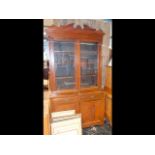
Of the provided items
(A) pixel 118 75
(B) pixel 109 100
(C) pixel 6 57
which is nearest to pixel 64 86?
(B) pixel 109 100

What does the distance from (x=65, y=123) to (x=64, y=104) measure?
0.33m

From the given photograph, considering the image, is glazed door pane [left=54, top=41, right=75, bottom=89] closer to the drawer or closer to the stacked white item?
the drawer

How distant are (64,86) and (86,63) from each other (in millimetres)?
549

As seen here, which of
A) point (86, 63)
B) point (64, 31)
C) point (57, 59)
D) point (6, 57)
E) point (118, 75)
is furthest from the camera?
point (86, 63)

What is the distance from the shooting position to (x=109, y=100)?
2.37 metres

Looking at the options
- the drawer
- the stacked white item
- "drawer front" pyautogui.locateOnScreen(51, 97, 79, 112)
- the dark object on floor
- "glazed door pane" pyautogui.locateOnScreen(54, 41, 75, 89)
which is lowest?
the dark object on floor

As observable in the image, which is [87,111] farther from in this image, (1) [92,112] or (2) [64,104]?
(2) [64,104]

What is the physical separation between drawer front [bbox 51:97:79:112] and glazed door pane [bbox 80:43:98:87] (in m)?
0.33

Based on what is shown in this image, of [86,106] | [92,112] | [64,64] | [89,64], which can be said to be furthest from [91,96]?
[64,64]

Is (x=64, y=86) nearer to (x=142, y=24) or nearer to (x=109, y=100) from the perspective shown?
(x=109, y=100)

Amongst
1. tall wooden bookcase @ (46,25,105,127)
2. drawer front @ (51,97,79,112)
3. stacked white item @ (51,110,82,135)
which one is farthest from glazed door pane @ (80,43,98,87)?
stacked white item @ (51,110,82,135)

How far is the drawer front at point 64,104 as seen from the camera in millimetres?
2105

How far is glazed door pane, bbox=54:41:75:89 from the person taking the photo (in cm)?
213

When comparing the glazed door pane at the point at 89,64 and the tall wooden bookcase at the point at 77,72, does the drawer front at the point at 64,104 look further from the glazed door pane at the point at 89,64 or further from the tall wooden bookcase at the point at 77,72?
the glazed door pane at the point at 89,64
